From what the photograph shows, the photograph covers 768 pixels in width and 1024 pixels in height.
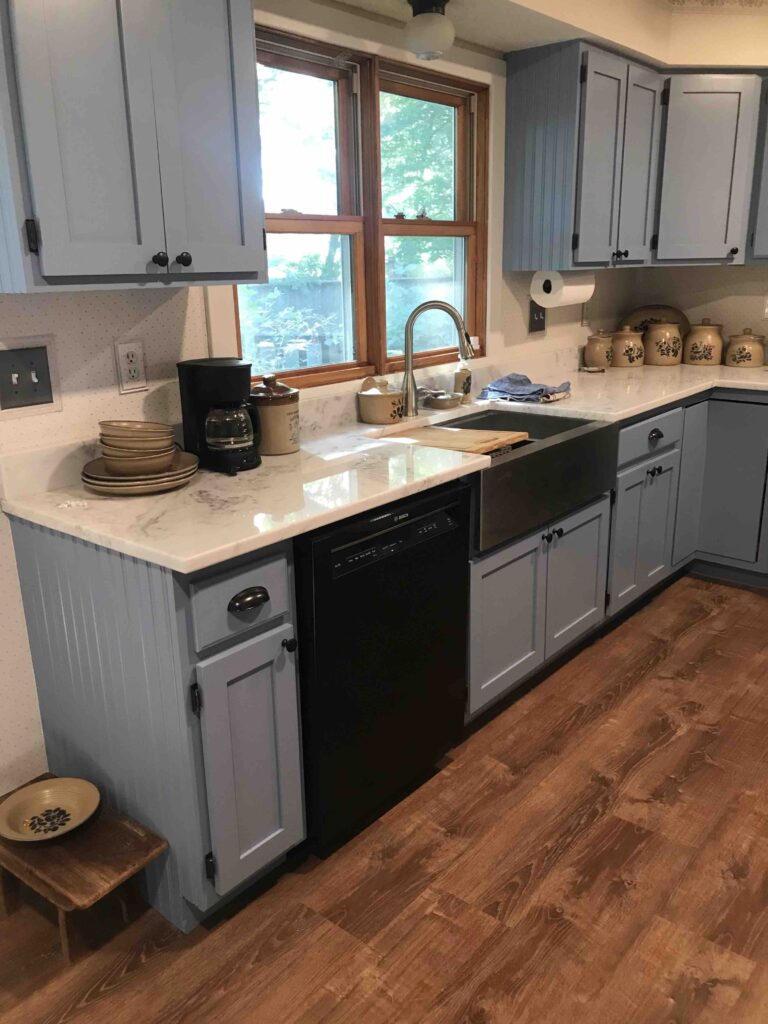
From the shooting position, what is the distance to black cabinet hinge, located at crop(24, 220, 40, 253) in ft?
5.05

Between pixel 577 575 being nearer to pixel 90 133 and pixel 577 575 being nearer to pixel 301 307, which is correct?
pixel 301 307

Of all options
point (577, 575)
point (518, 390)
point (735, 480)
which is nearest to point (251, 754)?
point (577, 575)

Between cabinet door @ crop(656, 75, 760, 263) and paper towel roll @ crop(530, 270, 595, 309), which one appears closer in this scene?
paper towel roll @ crop(530, 270, 595, 309)

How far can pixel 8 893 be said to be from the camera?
191 cm

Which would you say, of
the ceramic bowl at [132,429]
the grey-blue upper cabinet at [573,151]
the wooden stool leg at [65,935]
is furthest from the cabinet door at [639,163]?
the wooden stool leg at [65,935]

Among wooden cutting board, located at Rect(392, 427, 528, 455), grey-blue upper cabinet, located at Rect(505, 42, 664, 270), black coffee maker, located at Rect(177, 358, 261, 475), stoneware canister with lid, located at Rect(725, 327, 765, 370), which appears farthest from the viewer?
stoneware canister with lid, located at Rect(725, 327, 765, 370)

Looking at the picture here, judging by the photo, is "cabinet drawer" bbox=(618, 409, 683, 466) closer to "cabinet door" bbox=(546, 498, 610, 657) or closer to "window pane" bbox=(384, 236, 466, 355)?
"cabinet door" bbox=(546, 498, 610, 657)

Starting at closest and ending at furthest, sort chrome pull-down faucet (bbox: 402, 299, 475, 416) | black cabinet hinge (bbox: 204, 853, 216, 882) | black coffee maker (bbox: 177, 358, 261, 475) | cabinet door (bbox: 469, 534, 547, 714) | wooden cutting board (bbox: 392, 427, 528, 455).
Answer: black cabinet hinge (bbox: 204, 853, 216, 882) → black coffee maker (bbox: 177, 358, 261, 475) → cabinet door (bbox: 469, 534, 547, 714) → wooden cutting board (bbox: 392, 427, 528, 455) → chrome pull-down faucet (bbox: 402, 299, 475, 416)

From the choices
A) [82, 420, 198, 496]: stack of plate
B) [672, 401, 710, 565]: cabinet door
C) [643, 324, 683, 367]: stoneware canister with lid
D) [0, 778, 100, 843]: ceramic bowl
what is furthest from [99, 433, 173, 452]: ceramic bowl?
[643, 324, 683, 367]: stoneware canister with lid

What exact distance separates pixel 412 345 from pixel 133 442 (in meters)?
1.21

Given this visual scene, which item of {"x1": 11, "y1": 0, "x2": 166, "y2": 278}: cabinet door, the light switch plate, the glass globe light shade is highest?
the glass globe light shade

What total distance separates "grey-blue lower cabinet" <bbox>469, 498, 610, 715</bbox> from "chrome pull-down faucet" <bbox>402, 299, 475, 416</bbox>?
0.63 m

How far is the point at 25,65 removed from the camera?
148cm

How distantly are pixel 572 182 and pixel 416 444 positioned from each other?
1.37 metres
